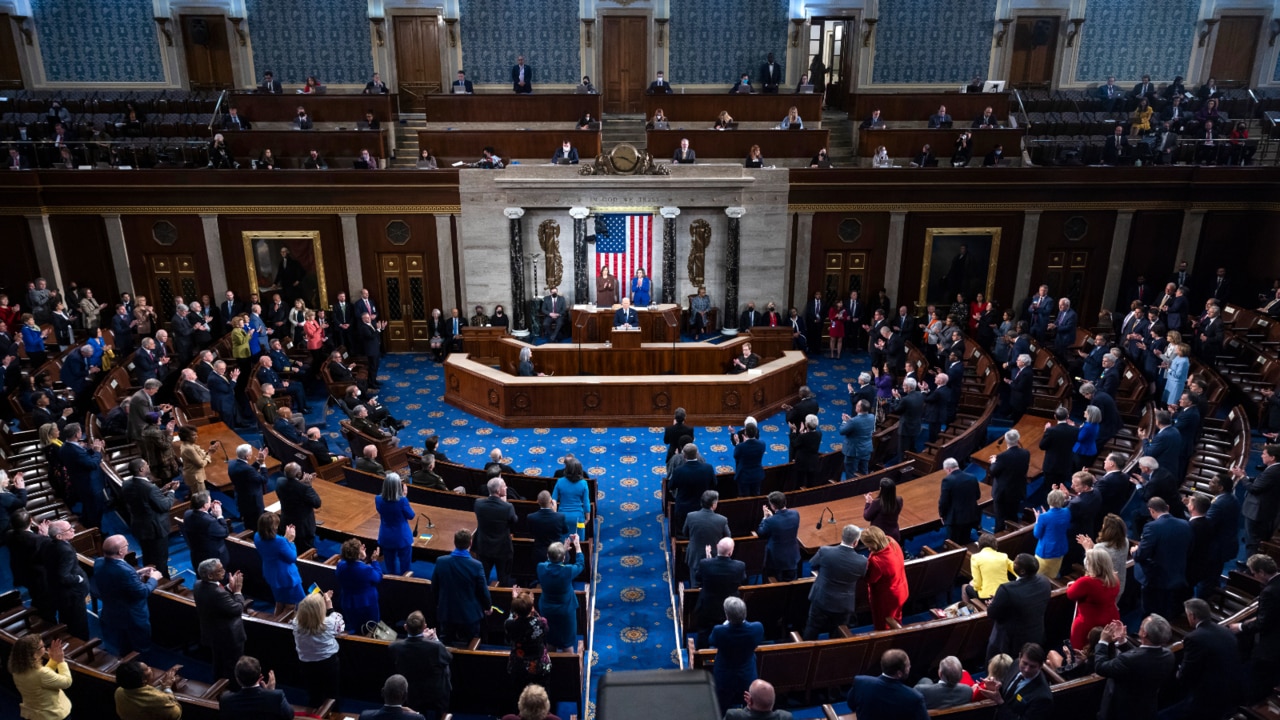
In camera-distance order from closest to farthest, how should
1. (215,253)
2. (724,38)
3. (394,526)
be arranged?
(394,526) → (215,253) → (724,38)

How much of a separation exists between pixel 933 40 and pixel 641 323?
34.9 feet

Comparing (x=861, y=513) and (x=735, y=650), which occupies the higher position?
(x=735, y=650)

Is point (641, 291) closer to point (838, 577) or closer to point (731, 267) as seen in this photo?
point (731, 267)

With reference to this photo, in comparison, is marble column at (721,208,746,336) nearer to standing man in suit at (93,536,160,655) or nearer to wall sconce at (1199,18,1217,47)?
standing man in suit at (93,536,160,655)

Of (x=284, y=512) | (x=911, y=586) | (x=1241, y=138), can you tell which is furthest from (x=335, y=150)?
(x=1241, y=138)

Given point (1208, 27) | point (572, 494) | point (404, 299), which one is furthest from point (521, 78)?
point (1208, 27)

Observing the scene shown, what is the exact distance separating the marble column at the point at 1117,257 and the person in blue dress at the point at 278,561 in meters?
16.6

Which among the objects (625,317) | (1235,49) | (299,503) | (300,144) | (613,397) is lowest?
(613,397)

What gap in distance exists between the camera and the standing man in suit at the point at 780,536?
22.7ft

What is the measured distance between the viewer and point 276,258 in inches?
655

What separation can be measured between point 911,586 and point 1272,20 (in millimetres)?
20392

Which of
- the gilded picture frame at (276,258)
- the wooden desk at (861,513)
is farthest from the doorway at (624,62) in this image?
the wooden desk at (861,513)

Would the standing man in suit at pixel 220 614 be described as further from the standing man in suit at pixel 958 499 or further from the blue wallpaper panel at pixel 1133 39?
the blue wallpaper panel at pixel 1133 39

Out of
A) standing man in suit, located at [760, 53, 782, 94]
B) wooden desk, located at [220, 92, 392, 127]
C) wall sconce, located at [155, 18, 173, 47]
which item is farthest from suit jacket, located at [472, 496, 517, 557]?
wall sconce, located at [155, 18, 173, 47]
